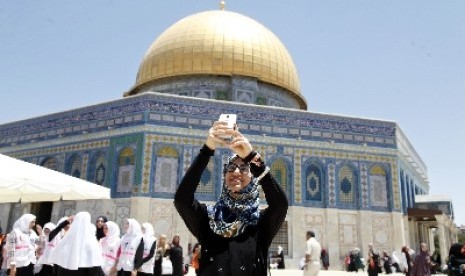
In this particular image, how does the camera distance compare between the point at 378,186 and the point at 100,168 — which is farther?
the point at 378,186

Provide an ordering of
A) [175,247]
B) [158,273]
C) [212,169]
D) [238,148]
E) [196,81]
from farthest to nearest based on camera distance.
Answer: [196,81] → [212,169] → [175,247] → [158,273] → [238,148]

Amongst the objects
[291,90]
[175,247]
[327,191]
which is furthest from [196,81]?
[175,247]

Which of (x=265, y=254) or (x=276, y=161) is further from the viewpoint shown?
(x=276, y=161)

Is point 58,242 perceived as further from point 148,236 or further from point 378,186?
point 378,186

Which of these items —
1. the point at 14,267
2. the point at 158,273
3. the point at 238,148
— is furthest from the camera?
the point at 158,273

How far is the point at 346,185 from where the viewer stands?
18.9 meters

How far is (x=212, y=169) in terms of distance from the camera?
57.9 ft

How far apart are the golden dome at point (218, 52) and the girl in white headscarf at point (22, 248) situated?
15567 millimetres

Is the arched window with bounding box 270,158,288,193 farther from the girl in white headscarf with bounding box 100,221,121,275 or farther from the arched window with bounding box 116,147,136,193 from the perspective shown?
the girl in white headscarf with bounding box 100,221,121,275

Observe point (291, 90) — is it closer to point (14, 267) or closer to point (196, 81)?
point (196, 81)

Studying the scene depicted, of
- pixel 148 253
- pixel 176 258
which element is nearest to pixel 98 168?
pixel 176 258

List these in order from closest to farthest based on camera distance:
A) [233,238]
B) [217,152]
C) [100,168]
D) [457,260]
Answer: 1. [233,238]
2. [457,260]
3. [217,152]
4. [100,168]

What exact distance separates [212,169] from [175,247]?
995cm

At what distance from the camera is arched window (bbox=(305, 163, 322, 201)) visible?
1848 centimetres
